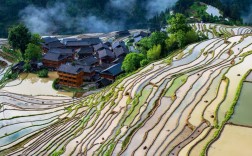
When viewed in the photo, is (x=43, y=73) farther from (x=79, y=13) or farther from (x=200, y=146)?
(x=79, y=13)

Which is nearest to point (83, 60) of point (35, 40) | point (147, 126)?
point (35, 40)

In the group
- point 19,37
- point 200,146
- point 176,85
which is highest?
point 19,37

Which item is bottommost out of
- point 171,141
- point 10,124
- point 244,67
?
point 10,124

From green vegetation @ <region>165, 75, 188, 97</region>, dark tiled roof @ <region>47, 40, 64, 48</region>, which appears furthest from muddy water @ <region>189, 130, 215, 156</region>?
dark tiled roof @ <region>47, 40, 64, 48</region>

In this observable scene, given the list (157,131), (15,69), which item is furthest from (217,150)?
(15,69)

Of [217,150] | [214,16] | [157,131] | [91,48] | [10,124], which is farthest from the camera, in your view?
[214,16]

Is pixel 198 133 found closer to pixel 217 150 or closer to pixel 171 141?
pixel 171 141

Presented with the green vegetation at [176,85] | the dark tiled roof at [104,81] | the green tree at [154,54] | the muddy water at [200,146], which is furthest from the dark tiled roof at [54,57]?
the muddy water at [200,146]
